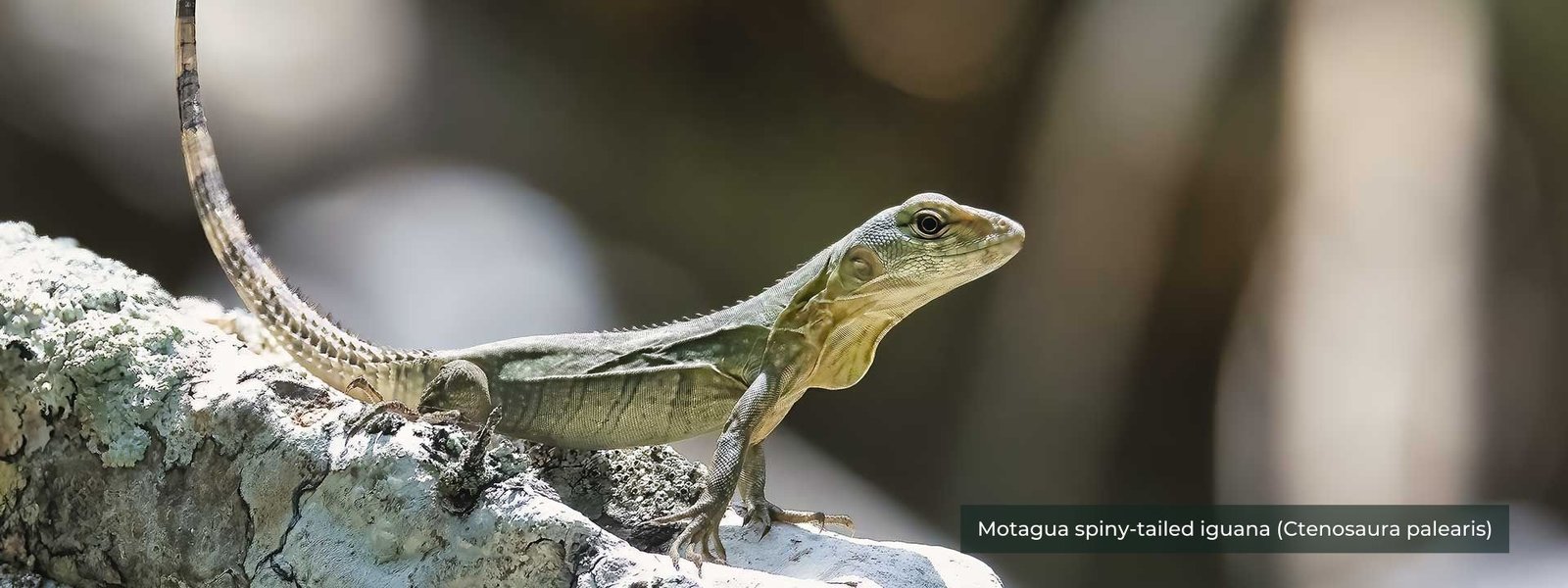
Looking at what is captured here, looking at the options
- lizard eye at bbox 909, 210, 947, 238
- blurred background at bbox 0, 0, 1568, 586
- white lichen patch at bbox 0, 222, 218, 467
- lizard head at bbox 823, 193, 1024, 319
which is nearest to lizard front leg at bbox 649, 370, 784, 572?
lizard head at bbox 823, 193, 1024, 319

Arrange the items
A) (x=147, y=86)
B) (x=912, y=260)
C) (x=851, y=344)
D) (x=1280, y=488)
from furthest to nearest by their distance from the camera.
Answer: (x=1280, y=488) < (x=147, y=86) < (x=851, y=344) < (x=912, y=260)

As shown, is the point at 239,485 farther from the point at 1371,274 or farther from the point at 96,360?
the point at 1371,274

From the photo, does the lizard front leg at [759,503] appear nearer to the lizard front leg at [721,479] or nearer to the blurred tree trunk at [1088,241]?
the lizard front leg at [721,479]

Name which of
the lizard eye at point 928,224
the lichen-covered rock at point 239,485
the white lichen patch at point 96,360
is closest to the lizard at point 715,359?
the lizard eye at point 928,224

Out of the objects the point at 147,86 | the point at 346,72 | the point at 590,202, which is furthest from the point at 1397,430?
the point at 147,86

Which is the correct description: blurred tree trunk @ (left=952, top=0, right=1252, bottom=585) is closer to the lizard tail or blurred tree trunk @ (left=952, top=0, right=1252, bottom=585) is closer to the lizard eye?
the lizard eye

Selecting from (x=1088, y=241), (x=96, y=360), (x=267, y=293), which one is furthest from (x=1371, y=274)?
(x=96, y=360)

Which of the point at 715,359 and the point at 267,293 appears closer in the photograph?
the point at 715,359

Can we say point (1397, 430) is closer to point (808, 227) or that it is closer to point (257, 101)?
point (808, 227)
